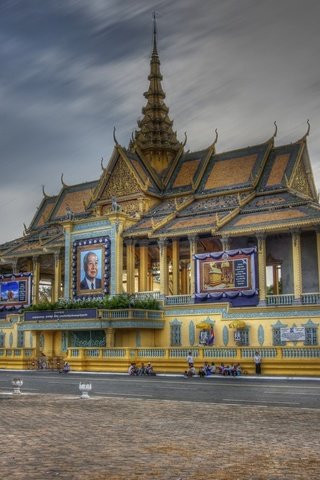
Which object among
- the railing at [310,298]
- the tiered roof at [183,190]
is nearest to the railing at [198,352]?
the railing at [310,298]

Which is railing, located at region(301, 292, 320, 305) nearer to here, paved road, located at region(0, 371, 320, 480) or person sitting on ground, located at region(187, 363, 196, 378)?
person sitting on ground, located at region(187, 363, 196, 378)

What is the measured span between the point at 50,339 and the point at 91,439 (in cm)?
3096

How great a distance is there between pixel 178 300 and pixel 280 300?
262 inches

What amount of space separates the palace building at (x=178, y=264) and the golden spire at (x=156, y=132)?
12 centimetres

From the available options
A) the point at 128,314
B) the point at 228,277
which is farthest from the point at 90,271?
the point at 228,277

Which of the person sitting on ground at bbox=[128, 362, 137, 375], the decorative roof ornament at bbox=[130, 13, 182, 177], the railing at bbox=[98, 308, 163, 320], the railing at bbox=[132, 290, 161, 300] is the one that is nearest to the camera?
the person sitting on ground at bbox=[128, 362, 137, 375]

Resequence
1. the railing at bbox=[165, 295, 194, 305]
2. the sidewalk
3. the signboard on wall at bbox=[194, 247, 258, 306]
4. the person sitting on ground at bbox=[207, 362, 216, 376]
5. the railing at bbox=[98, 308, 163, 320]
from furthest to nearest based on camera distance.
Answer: the railing at bbox=[165, 295, 194, 305] → the railing at bbox=[98, 308, 163, 320] → the signboard on wall at bbox=[194, 247, 258, 306] → the person sitting on ground at bbox=[207, 362, 216, 376] → the sidewalk

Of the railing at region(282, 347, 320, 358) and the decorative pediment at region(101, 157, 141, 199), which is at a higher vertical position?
the decorative pediment at region(101, 157, 141, 199)

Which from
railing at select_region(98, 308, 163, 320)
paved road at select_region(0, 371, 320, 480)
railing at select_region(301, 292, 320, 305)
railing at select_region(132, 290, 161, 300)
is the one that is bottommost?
paved road at select_region(0, 371, 320, 480)

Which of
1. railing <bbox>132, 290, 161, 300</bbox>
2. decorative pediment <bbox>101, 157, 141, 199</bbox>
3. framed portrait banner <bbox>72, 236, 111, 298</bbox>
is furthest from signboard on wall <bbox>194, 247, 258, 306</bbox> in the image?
decorative pediment <bbox>101, 157, 141, 199</bbox>

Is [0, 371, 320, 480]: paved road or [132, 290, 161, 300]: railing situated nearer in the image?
[0, 371, 320, 480]: paved road

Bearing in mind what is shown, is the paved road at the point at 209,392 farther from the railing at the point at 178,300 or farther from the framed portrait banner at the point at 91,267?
the framed portrait banner at the point at 91,267

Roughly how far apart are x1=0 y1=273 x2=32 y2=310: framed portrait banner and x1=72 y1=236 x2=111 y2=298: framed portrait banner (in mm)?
3735

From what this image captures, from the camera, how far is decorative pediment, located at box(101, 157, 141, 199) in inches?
1848
